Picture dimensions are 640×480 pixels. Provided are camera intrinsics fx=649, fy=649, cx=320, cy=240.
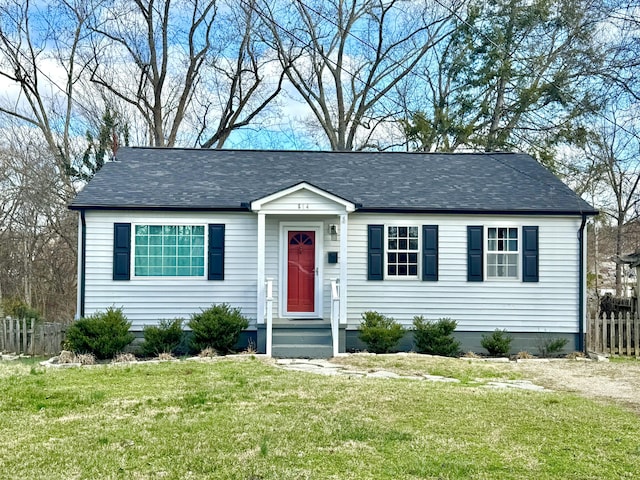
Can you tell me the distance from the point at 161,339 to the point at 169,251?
1.93 meters

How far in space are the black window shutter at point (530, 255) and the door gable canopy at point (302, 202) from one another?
3885 mm

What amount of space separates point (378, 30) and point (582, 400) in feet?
71.2

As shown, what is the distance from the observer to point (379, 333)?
12.9 metres

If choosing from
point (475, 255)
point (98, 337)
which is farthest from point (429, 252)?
point (98, 337)

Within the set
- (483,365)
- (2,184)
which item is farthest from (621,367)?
(2,184)

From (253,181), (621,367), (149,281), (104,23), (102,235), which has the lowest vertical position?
(621,367)

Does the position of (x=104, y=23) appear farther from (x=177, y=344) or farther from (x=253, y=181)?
(x=177, y=344)

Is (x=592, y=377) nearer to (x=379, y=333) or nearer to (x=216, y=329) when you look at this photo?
(x=379, y=333)

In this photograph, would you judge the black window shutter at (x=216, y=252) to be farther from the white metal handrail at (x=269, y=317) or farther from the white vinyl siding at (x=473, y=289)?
the white vinyl siding at (x=473, y=289)

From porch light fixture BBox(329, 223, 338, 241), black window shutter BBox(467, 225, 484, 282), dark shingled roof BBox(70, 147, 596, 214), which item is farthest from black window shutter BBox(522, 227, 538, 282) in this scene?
porch light fixture BBox(329, 223, 338, 241)

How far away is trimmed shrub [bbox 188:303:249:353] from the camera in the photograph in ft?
41.3

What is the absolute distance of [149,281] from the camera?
13531mm

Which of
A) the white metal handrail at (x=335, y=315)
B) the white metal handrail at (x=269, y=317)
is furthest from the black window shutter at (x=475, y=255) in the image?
the white metal handrail at (x=269, y=317)

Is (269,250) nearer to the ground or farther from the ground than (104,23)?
nearer to the ground
